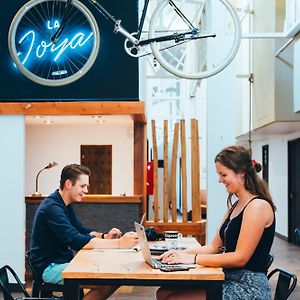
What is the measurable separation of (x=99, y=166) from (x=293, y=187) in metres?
5.18

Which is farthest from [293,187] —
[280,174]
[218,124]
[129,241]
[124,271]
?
[124,271]

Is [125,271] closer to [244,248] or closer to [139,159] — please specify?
[244,248]

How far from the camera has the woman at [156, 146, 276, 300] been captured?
2979 millimetres

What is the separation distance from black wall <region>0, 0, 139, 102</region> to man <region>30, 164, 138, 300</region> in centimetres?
271

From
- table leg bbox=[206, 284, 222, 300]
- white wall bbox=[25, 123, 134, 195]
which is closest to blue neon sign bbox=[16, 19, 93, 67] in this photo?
white wall bbox=[25, 123, 134, 195]

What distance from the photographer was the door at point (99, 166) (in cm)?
870

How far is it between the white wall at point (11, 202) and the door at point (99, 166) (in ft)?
7.77

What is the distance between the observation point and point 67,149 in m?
8.78

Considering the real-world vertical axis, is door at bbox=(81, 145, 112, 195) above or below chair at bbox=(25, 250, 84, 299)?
above

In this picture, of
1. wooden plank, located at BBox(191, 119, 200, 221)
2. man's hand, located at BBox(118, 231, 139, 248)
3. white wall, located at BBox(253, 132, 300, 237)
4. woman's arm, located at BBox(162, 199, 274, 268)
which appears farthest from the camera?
white wall, located at BBox(253, 132, 300, 237)

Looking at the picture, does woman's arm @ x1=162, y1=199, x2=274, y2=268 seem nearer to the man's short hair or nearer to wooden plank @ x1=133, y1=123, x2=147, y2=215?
the man's short hair

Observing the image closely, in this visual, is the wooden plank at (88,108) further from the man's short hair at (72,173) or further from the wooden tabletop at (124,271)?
the wooden tabletop at (124,271)

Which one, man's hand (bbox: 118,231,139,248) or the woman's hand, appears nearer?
the woman's hand

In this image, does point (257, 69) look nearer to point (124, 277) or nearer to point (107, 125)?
point (107, 125)
